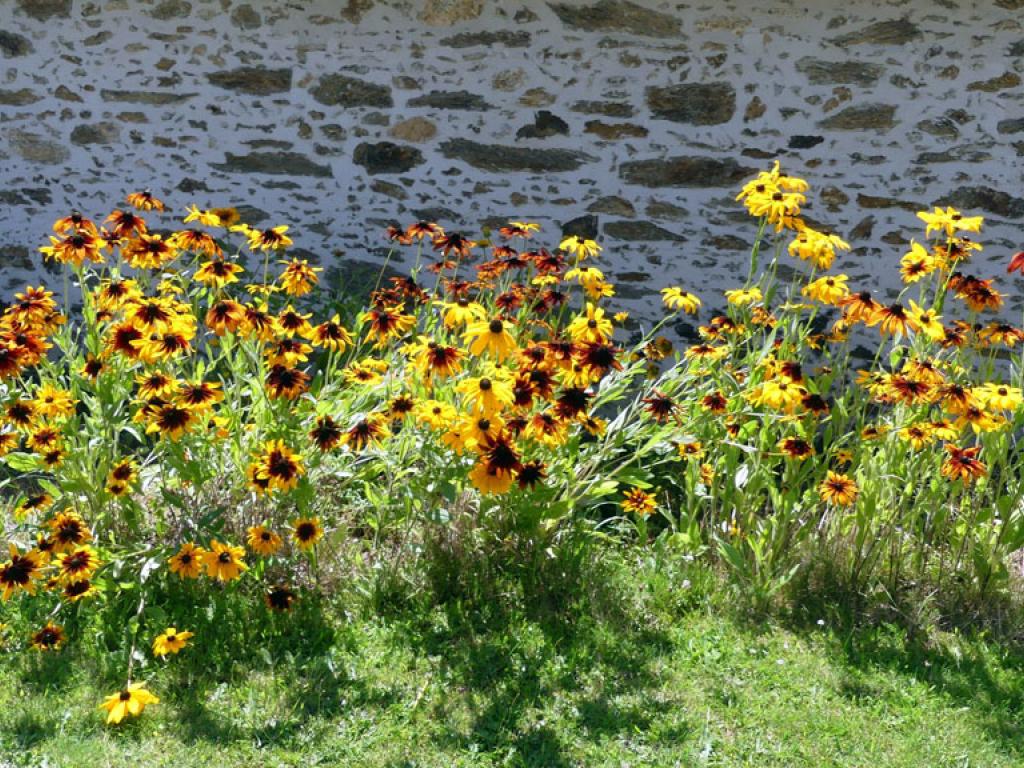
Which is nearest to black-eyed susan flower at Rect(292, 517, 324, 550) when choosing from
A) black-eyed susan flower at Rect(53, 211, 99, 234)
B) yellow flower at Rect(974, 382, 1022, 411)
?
black-eyed susan flower at Rect(53, 211, 99, 234)

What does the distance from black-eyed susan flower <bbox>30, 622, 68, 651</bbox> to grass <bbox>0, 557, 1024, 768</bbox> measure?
0.08m

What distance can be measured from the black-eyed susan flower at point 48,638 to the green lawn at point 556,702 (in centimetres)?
9

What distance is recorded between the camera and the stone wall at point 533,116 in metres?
5.53

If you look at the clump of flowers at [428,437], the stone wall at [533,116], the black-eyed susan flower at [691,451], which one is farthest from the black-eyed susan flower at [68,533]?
the stone wall at [533,116]

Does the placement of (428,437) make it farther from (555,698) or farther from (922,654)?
(922,654)

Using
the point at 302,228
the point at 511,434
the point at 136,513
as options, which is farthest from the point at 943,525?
the point at 302,228

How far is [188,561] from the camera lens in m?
3.46

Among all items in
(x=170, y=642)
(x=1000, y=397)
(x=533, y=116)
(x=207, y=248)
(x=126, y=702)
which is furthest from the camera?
(x=533, y=116)

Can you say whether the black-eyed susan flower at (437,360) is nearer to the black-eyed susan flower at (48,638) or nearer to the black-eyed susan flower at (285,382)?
the black-eyed susan flower at (285,382)

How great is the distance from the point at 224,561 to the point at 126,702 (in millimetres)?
480

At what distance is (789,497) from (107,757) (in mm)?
2260

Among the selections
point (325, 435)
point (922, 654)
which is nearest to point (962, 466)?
point (922, 654)

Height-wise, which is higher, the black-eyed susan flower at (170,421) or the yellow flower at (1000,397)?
the yellow flower at (1000,397)

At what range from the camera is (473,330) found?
333 cm
